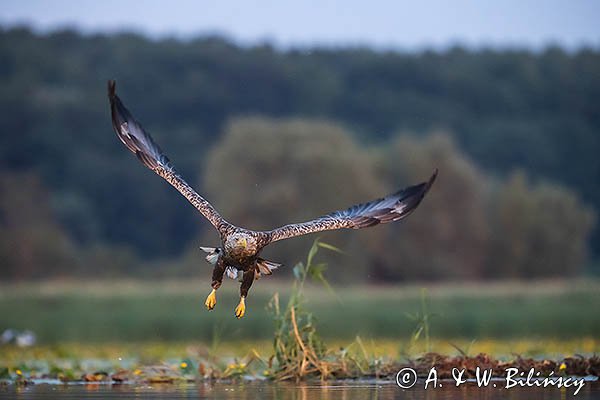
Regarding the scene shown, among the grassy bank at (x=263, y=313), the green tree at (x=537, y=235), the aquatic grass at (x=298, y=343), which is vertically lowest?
the aquatic grass at (x=298, y=343)

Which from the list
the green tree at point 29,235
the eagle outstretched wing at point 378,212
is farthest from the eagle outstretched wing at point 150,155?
the green tree at point 29,235

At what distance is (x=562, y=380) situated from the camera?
14086 mm

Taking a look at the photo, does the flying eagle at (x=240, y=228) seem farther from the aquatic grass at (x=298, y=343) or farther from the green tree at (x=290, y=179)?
the green tree at (x=290, y=179)

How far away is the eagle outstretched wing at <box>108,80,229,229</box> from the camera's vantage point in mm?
15914

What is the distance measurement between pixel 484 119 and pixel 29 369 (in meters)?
86.4

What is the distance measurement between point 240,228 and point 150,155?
62.4 inches

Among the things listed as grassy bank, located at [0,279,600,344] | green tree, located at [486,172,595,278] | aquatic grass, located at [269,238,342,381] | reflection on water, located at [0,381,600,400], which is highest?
green tree, located at [486,172,595,278]

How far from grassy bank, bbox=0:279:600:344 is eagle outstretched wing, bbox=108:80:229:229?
14213 mm

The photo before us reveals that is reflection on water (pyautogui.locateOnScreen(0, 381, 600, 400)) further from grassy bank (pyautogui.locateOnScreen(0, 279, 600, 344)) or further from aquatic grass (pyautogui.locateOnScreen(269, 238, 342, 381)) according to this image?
grassy bank (pyautogui.locateOnScreen(0, 279, 600, 344))

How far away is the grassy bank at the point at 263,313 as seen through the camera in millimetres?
33906

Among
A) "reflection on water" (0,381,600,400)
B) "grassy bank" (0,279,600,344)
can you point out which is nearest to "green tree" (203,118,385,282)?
"grassy bank" (0,279,600,344)

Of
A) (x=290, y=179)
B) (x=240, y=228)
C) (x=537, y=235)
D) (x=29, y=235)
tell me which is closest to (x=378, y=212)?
(x=240, y=228)

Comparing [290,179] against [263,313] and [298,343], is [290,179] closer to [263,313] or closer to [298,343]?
[263,313]

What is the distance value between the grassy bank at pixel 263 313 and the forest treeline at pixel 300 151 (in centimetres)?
1430
